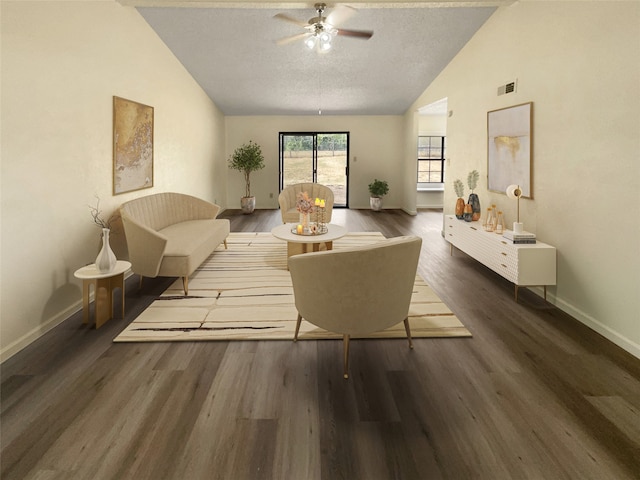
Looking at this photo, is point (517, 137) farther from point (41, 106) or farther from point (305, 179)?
point (305, 179)

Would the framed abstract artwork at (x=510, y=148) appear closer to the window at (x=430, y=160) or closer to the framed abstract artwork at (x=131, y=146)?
the framed abstract artwork at (x=131, y=146)

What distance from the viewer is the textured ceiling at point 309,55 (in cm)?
550

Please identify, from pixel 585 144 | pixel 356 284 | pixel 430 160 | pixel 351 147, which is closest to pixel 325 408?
pixel 356 284

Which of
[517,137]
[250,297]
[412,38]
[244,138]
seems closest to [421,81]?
[412,38]

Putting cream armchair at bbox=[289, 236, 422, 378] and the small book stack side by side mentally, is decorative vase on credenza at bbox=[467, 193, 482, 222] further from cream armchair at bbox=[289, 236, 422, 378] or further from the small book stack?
cream armchair at bbox=[289, 236, 422, 378]

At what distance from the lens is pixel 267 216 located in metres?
9.59

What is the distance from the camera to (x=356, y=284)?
241 centimetres

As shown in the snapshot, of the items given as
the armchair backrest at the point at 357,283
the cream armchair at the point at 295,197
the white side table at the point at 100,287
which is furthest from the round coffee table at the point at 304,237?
the armchair backrest at the point at 357,283

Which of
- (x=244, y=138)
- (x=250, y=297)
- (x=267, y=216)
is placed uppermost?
(x=244, y=138)

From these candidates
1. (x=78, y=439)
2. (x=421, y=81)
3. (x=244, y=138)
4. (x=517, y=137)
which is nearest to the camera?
(x=78, y=439)

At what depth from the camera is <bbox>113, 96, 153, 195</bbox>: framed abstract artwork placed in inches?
176

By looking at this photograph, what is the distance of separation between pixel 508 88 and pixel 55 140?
15.0 ft

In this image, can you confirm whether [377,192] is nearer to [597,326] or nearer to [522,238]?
[522,238]

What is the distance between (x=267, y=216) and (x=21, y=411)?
25.0ft
